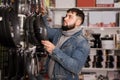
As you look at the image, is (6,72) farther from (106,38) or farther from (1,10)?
(106,38)

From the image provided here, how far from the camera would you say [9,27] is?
1628mm

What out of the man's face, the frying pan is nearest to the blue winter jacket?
the man's face

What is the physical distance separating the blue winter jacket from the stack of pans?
1.70ft

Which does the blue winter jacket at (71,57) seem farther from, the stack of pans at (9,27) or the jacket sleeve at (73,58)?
the stack of pans at (9,27)

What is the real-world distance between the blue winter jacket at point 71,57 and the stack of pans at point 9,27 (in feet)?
1.70

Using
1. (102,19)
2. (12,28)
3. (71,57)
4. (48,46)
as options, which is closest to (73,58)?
(71,57)

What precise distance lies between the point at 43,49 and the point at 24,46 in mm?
265

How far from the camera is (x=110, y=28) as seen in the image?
175 inches

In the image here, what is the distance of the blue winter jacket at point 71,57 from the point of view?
213cm

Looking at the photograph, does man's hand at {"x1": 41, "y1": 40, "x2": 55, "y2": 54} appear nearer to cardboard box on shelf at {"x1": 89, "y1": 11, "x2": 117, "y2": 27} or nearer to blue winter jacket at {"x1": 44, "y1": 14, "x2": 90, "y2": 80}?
blue winter jacket at {"x1": 44, "y1": 14, "x2": 90, "y2": 80}

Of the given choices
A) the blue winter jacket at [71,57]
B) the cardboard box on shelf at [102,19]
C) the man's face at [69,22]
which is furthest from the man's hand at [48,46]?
the cardboard box on shelf at [102,19]

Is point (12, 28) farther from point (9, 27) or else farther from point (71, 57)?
point (71, 57)

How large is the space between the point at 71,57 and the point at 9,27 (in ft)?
2.45

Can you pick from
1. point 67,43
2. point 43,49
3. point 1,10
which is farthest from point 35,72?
point 1,10
